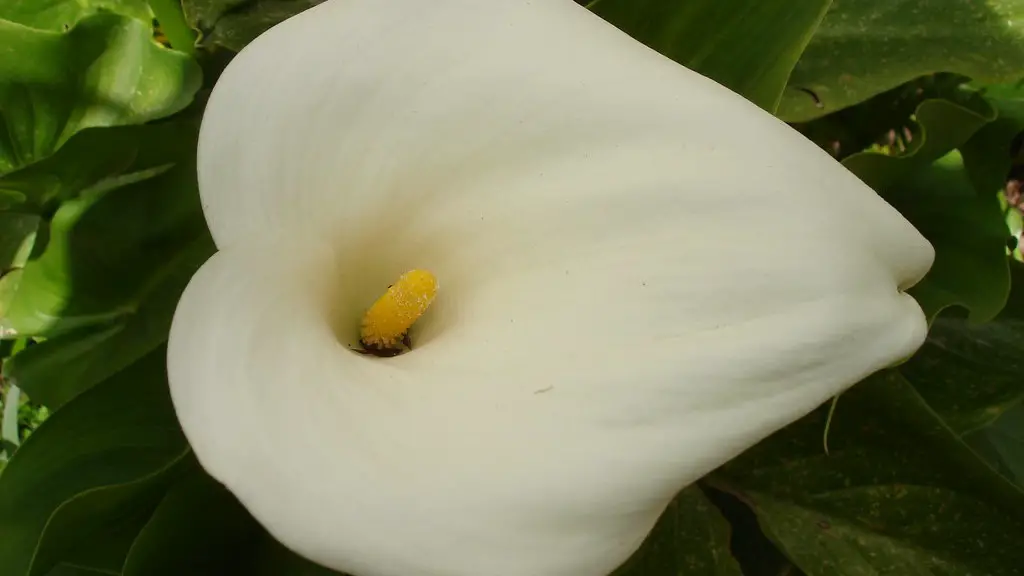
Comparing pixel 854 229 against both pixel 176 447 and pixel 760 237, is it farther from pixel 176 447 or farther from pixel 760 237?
pixel 176 447

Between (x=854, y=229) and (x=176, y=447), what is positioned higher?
(x=854, y=229)

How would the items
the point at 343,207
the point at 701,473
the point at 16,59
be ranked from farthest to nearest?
the point at 16,59, the point at 343,207, the point at 701,473

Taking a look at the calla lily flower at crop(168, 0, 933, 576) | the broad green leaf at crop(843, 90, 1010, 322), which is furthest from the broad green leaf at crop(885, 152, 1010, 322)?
the calla lily flower at crop(168, 0, 933, 576)

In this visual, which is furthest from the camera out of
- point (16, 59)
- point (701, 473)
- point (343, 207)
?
point (16, 59)

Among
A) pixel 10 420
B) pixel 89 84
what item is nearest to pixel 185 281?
pixel 89 84

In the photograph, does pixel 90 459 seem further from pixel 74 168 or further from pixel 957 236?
pixel 957 236

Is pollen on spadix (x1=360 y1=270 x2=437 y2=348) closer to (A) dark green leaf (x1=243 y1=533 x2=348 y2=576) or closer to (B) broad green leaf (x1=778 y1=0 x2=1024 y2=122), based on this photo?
(A) dark green leaf (x1=243 y1=533 x2=348 y2=576)

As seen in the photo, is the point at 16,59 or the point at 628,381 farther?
the point at 16,59

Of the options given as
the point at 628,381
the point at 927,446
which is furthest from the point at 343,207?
the point at 927,446

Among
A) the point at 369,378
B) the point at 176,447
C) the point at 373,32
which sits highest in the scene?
the point at 373,32
